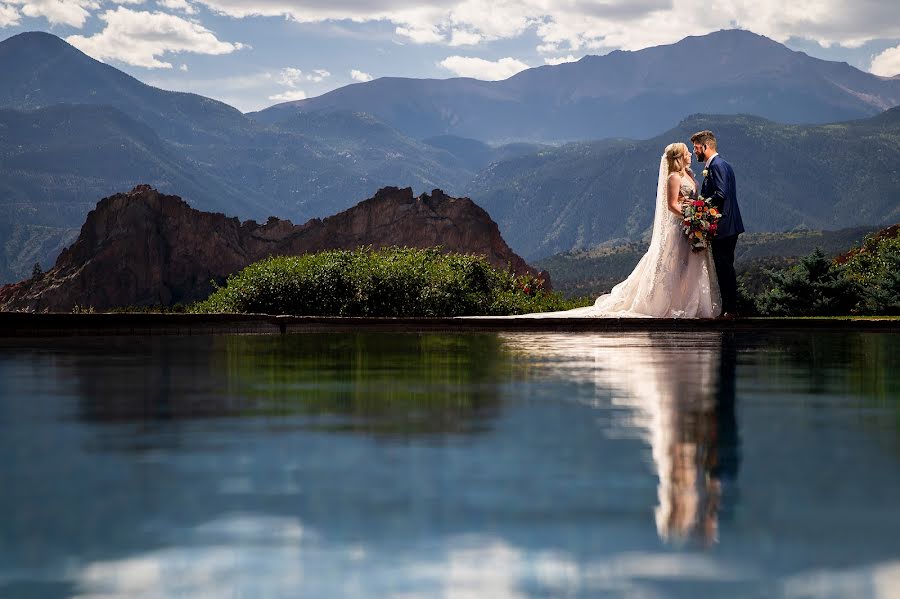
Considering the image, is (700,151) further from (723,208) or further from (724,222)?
(724,222)

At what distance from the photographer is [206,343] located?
741 inches

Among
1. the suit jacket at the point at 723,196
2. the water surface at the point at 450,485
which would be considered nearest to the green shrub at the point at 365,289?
the suit jacket at the point at 723,196

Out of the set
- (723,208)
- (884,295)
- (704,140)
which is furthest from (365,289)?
(884,295)

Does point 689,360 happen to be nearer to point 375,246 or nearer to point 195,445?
point 195,445

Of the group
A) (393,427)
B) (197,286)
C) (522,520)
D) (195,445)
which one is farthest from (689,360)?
(197,286)

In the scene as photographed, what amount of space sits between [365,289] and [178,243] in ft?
62.6

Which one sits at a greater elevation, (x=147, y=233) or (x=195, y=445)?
(x=147, y=233)

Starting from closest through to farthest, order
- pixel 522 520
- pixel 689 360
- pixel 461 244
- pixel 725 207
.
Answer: pixel 522 520 < pixel 689 360 < pixel 725 207 < pixel 461 244

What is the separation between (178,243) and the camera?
43562mm

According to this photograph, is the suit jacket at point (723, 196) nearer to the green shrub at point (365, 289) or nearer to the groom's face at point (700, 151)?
the groom's face at point (700, 151)

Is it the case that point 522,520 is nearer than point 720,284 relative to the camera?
Yes

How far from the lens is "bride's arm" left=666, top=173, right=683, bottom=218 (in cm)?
2247

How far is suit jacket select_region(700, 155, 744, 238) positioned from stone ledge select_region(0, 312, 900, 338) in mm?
1611

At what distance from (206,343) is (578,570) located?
14819mm
